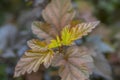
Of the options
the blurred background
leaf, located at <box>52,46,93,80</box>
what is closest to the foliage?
leaf, located at <box>52,46,93,80</box>

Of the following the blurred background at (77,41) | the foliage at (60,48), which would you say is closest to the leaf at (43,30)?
the foliage at (60,48)

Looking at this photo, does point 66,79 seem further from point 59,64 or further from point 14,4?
point 14,4

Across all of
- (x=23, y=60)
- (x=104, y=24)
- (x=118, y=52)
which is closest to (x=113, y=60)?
(x=118, y=52)

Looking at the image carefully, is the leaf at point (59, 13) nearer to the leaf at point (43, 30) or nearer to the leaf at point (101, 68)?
the leaf at point (43, 30)

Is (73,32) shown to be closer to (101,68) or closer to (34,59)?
(34,59)

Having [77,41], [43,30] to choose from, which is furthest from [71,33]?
[77,41]

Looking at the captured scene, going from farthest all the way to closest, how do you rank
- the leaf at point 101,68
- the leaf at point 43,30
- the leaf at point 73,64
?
the leaf at point 101,68 → the leaf at point 43,30 → the leaf at point 73,64
